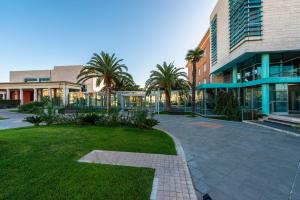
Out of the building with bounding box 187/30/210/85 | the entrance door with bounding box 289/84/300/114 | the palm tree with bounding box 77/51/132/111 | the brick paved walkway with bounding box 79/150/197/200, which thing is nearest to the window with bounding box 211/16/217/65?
the building with bounding box 187/30/210/85

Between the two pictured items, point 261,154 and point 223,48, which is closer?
point 261,154

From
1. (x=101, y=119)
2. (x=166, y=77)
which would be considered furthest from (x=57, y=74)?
(x=101, y=119)

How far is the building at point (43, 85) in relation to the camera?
3670cm

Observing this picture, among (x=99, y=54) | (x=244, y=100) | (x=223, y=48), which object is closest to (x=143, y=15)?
(x=99, y=54)

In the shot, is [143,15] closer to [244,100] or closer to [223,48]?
[223,48]

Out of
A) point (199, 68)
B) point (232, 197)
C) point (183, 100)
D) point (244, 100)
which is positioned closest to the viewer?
point (232, 197)

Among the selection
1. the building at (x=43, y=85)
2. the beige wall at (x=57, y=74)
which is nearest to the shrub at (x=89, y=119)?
the building at (x=43, y=85)

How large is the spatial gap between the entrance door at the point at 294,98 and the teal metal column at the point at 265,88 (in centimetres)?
247

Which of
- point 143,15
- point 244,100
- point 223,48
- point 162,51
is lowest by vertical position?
point 244,100

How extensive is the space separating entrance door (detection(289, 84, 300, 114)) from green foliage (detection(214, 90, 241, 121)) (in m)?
5.54

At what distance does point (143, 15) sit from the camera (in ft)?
67.4

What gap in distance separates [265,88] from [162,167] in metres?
16.6

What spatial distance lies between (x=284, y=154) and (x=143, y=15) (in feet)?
68.3

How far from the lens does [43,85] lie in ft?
122
